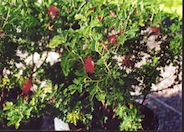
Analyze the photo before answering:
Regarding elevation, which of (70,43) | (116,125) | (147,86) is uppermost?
(70,43)

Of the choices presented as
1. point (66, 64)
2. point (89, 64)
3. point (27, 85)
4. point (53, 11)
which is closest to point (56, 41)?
point (66, 64)

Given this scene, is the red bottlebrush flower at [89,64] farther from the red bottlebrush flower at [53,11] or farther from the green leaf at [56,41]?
the red bottlebrush flower at [53,11]

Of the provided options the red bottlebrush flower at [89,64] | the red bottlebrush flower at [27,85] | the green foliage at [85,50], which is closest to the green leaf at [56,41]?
the green foliage at [85,50]

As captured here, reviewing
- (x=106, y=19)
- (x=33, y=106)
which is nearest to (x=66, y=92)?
(x=33, y=106)

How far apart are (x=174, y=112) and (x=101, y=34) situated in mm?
1804

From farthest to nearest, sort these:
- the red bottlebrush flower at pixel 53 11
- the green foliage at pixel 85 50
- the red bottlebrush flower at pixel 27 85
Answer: the red bottlebrush flower at pixel 27 85, the red bottlebrush flower at pixel 53 11, the green foliage at pixel 85 50

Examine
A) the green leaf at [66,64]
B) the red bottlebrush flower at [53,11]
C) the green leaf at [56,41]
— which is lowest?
the green leaf at [66,64]

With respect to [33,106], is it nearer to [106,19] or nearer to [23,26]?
[23,26]

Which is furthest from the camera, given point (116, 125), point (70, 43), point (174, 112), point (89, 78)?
point (174, 112)

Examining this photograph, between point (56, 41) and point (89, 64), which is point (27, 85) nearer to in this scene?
point (89, 64)

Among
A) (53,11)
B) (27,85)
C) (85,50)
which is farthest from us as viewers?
(27,85)

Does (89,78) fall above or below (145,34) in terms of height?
below

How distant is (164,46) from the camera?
2.30 metres

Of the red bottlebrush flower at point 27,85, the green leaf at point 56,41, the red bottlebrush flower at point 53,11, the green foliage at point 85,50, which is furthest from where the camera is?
the red bottlebrush flower at point 27,85
